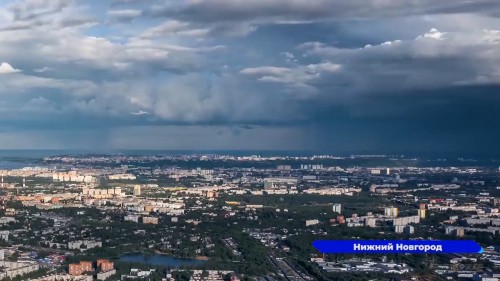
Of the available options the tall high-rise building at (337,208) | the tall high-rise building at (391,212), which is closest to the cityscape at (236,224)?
the tall high-rise building at (391,212)

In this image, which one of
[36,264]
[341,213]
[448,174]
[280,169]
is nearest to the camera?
[36,264]

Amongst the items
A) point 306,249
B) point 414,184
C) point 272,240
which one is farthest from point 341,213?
point 414,184

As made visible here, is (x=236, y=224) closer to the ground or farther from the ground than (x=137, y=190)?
closer to the ground

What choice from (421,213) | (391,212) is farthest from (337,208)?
(421,213)

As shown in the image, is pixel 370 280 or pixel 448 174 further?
pixel 448 174

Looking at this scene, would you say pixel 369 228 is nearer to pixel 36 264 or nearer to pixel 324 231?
pixel 324 231

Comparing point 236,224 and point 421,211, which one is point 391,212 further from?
point 236,224

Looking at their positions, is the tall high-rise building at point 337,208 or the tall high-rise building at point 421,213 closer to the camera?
the tall high-rise building at point 421,213

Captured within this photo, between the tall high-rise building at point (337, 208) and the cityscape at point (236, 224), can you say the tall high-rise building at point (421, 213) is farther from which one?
the tall high-rise building at point (337, 208)

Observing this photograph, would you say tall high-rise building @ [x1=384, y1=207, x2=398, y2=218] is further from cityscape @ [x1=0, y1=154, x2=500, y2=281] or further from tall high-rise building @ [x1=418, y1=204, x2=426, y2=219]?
tall high-rise building @ [x1=418, y1=204, x2=426, y2=219]
